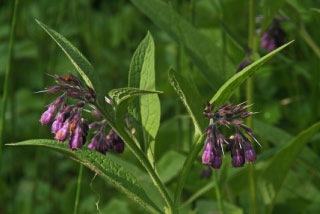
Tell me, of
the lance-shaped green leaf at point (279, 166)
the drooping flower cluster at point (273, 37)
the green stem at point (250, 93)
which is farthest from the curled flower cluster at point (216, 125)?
the drooping flower cluster at point (273, 37)

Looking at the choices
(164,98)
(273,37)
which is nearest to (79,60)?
(273,37)

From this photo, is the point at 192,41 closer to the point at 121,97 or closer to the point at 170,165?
the point at 170,165

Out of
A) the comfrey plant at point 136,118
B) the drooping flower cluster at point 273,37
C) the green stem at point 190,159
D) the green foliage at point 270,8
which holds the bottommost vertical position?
the green stem at point 190,159

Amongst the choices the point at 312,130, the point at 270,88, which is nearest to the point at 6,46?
the point at 270,88

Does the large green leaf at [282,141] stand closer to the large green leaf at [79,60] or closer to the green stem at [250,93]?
the green stem at [250,93]

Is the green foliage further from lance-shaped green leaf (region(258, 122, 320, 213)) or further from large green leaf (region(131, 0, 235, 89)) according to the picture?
lance-shaped green leaf (region(258, 122, 320, 213))

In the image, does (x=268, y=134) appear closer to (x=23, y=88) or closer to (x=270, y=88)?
(x=270, y=88)

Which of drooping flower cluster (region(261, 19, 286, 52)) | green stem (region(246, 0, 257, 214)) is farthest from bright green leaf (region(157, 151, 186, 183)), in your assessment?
drooping flower cluster (region(261, 19, 286, 52))
